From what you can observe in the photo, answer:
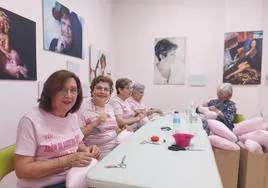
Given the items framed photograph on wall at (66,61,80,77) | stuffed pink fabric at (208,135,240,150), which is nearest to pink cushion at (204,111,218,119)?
stuffed pink fabric at (208,135,240,150)

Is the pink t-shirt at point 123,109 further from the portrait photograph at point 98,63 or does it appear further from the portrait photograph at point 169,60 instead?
the portrait photograph at point 169,60

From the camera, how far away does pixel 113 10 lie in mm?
4340

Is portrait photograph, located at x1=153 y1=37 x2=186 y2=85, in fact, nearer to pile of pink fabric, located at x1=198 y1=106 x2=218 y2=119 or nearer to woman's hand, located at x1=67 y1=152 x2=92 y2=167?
pile of pink fabric, located at x1=198 y1=106 x2=218 y2=119

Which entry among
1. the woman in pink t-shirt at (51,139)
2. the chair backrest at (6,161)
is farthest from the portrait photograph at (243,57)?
the chair backrest at (6,161)

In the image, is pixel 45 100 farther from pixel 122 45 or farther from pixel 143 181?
pixel 122 45

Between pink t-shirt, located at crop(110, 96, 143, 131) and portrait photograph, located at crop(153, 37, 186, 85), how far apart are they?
1.37 metres

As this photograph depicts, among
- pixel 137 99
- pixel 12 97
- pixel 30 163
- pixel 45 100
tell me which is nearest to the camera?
pixel 30 163

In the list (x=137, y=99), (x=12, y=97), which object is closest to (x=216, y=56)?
(x=137, y=99)

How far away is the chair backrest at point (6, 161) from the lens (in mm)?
1197

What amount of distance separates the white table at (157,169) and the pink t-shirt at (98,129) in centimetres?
39

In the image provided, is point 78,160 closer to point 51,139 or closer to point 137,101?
point 51,139

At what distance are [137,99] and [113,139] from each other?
143 centimetres

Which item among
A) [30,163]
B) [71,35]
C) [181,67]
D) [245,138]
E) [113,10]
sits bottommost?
[245,138]

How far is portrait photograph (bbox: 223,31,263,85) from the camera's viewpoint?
3803 millimetres
